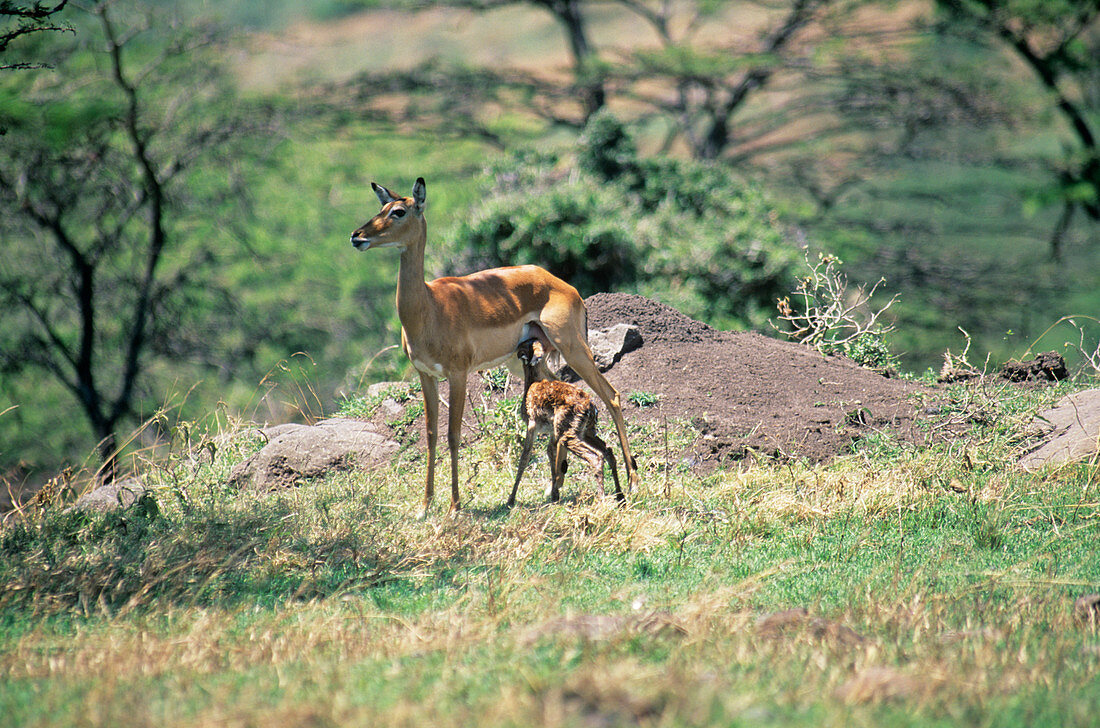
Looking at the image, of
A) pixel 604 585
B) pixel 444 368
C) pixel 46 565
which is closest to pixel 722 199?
pixel 444 368

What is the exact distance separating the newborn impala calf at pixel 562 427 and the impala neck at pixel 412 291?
38.0 inches

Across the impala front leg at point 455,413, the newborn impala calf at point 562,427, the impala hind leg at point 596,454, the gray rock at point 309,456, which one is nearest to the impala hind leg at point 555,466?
the newborn impala calf at point 562,427

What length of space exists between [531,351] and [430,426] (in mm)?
971

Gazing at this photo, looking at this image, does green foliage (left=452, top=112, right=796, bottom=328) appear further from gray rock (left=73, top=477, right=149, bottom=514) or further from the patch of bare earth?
gray rock (left=73, top=477, right=149, bottom=514)

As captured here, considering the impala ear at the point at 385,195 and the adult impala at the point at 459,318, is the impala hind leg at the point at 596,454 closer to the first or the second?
the adult impala at the point at 459,318

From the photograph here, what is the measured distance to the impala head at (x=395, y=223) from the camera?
6.52m

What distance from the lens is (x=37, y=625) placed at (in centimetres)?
482

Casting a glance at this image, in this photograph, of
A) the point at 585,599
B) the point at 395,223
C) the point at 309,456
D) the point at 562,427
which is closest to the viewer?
the point at 585,599

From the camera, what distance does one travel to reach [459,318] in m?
7.04

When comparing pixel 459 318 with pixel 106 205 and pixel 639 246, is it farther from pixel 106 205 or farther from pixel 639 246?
pixel 106 205

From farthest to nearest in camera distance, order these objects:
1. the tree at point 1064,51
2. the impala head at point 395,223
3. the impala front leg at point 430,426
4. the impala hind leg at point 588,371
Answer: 1. the tree at point 1064,51
2. the impala hind leg at point 588,371
3. the impala front leg at point 430,426
4. the impala head at point 395,223

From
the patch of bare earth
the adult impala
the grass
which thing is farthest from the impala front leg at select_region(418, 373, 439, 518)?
the patch of bare earth

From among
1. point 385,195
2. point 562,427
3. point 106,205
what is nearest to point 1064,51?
point 562,427

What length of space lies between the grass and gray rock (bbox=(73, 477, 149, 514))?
0.80 ft
